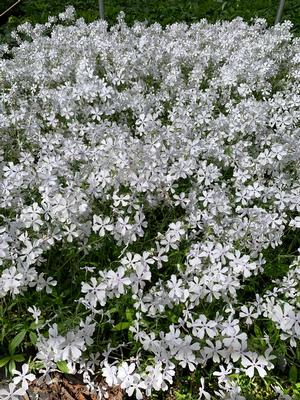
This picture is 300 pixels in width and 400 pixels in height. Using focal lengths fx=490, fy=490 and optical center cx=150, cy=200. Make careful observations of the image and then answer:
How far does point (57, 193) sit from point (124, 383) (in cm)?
104

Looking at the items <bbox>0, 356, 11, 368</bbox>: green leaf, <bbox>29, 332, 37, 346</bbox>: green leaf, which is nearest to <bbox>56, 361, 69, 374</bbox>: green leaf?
<bbox>29, 332, 37, 346</bbox>: green leaf

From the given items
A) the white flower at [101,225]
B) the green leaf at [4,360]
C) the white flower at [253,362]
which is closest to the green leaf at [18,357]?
the green leaf at [4,360]

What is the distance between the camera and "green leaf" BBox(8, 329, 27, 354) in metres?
2.36

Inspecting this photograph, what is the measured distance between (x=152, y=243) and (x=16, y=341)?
3.41 feet

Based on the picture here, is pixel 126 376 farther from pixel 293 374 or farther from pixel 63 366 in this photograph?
pixel 293 374

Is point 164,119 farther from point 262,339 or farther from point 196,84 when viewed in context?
point 262,339

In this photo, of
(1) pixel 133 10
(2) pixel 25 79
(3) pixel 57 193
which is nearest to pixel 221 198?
(3) pixel 57 193

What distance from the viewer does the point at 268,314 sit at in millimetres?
2473

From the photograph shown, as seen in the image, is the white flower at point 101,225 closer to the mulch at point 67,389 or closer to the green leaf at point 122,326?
the green leaf at point 122,326

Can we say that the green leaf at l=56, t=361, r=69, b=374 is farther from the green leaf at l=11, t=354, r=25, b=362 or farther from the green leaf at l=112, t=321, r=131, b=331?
the green leaf at l=112, t=321, r=131, b=331

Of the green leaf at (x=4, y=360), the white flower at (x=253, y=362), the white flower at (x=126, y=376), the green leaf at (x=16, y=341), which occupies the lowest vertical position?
the white flower at (x=253, y=362)

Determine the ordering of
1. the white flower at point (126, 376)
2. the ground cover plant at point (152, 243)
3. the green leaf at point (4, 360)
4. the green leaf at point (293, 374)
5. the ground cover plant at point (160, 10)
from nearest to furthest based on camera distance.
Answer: the white flower at point (126, 376) < the ground cover plant at point (152, 243) < the green leaf at point (4, 360) < the green leaf at point (293, 374) < the ground cover plant at point (160, 10)

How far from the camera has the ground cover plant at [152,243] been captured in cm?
224

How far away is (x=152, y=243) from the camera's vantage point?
3.06m
